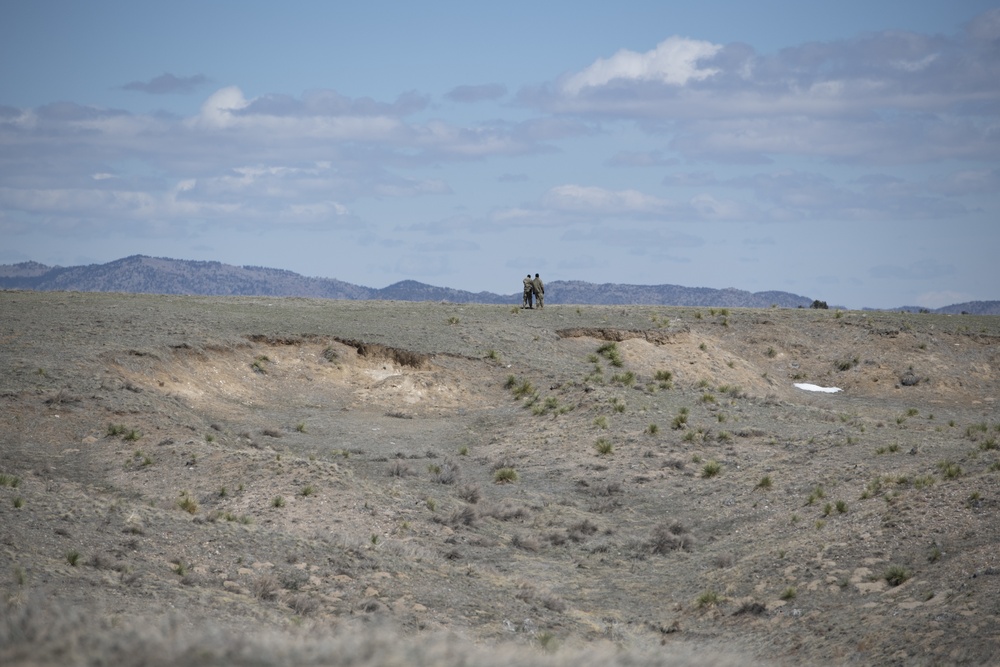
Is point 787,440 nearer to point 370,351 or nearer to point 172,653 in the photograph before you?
point 370,351

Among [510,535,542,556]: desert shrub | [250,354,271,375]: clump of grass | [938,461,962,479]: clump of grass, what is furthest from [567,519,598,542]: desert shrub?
[250,354,271,375]: clump of grass

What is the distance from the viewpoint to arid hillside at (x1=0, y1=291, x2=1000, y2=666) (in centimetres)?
1392

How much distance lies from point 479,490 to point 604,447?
188 inches

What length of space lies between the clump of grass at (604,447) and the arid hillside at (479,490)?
233 mm

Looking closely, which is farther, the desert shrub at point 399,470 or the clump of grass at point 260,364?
the clump of grass at point 260,364

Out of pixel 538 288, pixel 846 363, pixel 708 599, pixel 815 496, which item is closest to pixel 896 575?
pixel 708 599

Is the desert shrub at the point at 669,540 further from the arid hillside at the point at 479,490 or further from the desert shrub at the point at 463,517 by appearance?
→ the desert shrub at the point at 463,517

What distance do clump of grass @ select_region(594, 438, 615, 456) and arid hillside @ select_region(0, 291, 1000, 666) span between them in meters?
0.23

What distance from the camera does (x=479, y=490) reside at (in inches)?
979

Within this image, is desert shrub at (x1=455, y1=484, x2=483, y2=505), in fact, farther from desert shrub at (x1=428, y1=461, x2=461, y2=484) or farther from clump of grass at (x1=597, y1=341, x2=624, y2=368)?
clump of grass at (x1=597, y1=341, x2=624, y2=368)


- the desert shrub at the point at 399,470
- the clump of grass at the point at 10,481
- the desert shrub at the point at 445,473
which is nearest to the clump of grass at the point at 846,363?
the desert shrub at the point at 445,473

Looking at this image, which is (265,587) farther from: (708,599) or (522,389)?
(522,389)

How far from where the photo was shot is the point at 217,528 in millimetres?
18047

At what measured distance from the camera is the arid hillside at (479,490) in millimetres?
13922
